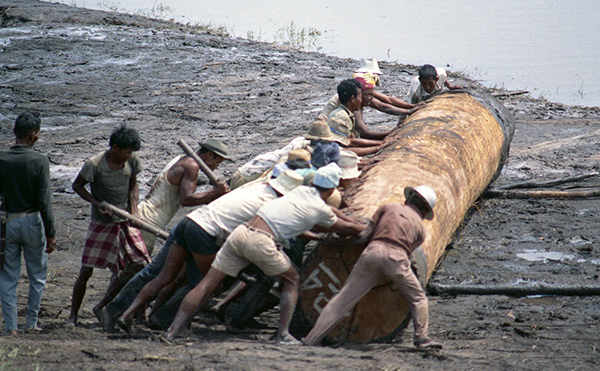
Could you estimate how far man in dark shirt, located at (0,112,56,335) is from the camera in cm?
550

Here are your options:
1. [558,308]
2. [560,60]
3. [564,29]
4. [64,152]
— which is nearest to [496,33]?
[564,29]

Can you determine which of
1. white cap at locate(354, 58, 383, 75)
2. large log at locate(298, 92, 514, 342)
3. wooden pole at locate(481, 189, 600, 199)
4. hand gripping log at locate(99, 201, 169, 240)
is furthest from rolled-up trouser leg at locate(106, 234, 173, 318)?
wooden pole at locate(481, 189, 600, 199)

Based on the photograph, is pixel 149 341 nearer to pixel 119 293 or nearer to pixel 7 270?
pixel 119 293

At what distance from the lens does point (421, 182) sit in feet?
22.0

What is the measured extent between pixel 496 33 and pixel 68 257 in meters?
20.0

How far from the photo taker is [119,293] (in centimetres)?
602

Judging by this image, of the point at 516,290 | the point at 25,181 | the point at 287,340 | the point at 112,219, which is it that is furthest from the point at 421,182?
the point at 25,181

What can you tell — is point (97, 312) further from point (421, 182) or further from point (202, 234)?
point (421, 182)

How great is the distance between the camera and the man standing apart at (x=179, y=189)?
6.19 metres

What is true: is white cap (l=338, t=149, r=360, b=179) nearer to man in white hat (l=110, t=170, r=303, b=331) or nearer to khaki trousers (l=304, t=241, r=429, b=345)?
man in white hat (l=110, t=170, r=303, b=331)

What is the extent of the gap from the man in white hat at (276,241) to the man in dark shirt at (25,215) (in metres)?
1.23

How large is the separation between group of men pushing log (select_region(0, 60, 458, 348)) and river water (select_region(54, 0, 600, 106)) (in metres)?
11.9

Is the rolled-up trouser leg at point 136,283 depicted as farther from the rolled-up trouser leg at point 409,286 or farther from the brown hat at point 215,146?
the rolled-up trouser leg at point 409,286

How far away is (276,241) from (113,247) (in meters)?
1.53
